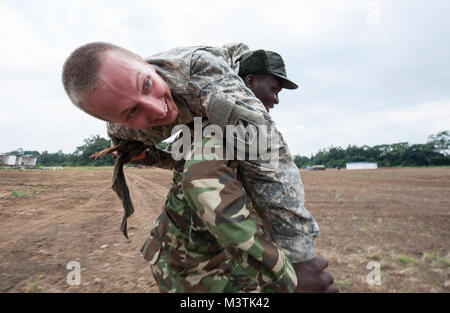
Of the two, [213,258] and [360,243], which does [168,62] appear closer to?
[213,258]

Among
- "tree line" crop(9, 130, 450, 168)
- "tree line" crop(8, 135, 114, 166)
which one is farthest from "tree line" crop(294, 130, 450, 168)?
"tree line" crop(8, 135, 114, 166)

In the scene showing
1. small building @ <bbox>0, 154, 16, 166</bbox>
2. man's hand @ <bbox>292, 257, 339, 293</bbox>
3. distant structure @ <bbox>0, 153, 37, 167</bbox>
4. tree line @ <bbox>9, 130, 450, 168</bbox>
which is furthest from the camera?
tree line @ <bbox>9, 130, 450, 168</bbox>

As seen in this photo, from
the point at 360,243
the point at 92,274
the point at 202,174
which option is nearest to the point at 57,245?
the point at 92,274

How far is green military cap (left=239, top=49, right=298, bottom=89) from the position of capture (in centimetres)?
168

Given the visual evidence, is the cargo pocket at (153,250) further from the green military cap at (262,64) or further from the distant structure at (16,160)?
the distant structure at (16,160)

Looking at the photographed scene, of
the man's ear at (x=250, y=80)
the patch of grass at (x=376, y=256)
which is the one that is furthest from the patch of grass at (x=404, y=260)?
the man's ear at (x=250, y=80)

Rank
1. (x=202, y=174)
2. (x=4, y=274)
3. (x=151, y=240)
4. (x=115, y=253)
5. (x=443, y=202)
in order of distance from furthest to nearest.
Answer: (x=443, y=202) → (x=115, y=253) → (x=4, y=274) → (x=151, y=240) → (x=202, y=174)

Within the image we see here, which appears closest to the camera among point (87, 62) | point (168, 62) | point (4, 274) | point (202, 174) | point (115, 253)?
point (202, 174)

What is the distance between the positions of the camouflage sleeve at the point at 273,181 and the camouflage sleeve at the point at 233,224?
18cm

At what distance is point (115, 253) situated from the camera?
10.8 ft

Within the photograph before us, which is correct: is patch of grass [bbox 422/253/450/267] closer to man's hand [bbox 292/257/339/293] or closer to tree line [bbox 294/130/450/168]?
man's hand [bbox 292/257/339/293]

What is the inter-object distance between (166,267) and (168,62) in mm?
1122

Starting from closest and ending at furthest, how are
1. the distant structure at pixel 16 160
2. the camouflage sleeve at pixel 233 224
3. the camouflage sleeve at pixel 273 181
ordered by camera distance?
the camouflage sleeve at pixel 233 224
the camouflage sleeve at pixel 273 181
the distant structure at pixel 16 160

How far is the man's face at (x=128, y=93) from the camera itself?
3.61ft
